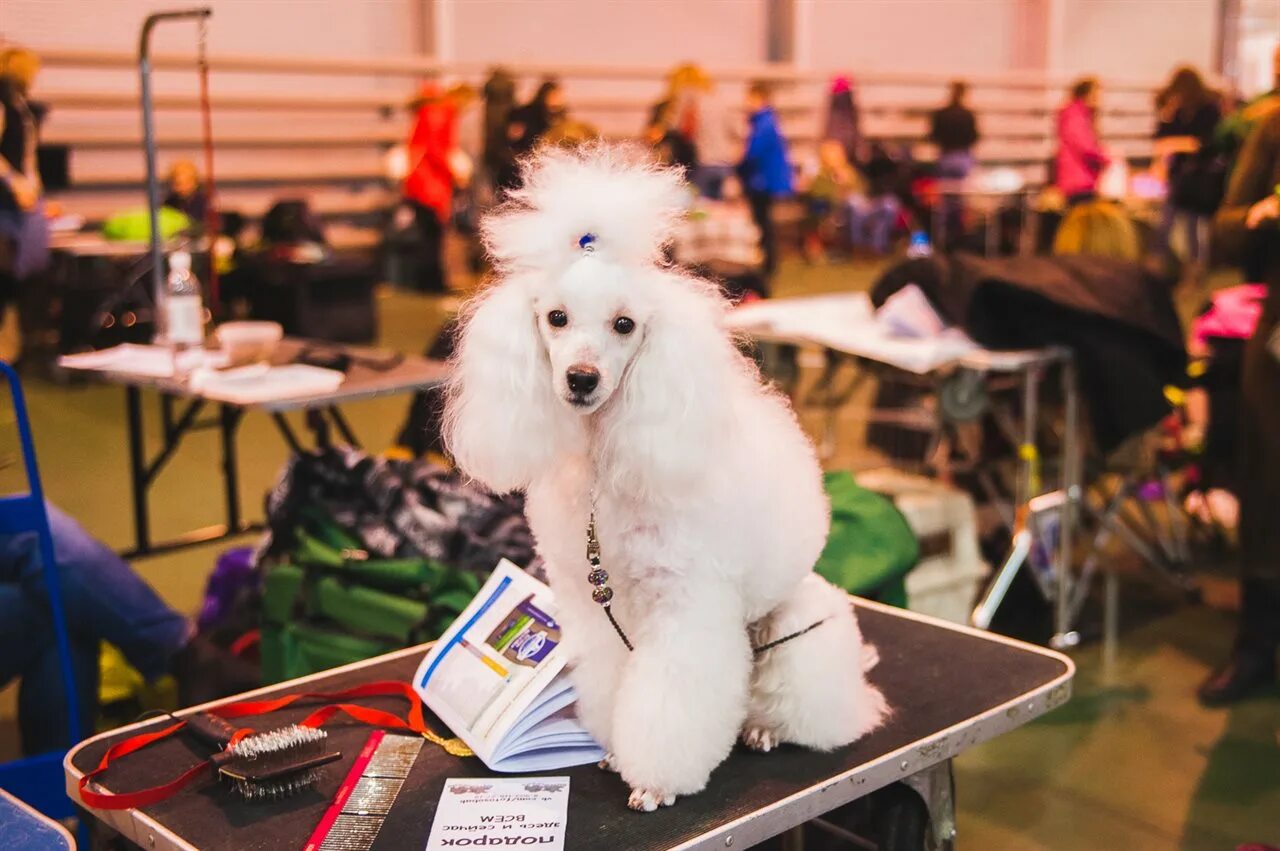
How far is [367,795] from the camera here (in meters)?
1.66

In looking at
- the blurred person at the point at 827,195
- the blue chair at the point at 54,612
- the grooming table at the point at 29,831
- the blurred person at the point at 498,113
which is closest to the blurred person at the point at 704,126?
the blurred person at the point at 498,113

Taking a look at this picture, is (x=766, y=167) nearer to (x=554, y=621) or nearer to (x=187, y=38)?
(x=187, y=38)

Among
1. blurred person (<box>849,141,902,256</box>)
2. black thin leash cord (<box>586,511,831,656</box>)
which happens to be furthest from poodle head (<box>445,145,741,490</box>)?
blurred person (<box>849,141,902,256</box>)

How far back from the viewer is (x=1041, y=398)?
3.74 m

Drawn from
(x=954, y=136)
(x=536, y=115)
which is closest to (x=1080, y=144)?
(x=954, y=136)

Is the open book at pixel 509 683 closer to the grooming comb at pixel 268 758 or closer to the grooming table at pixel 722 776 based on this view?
the grooming table at pixel 722 776

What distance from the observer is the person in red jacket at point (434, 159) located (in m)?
9.88

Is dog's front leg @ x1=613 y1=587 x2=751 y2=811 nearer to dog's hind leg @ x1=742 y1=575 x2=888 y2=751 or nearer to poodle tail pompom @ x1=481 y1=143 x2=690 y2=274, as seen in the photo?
dog's hind leg @ x1=742 y1=575 x2=888 y2=751

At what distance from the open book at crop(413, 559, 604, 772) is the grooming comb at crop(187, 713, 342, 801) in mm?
191

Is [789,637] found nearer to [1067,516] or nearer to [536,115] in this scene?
[1067,516]

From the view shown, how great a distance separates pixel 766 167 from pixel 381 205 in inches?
134

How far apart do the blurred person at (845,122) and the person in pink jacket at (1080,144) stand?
204 cm

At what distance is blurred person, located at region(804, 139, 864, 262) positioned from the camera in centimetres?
1230

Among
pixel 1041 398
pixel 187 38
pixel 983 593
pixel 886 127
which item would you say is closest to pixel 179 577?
pixel 983 593
